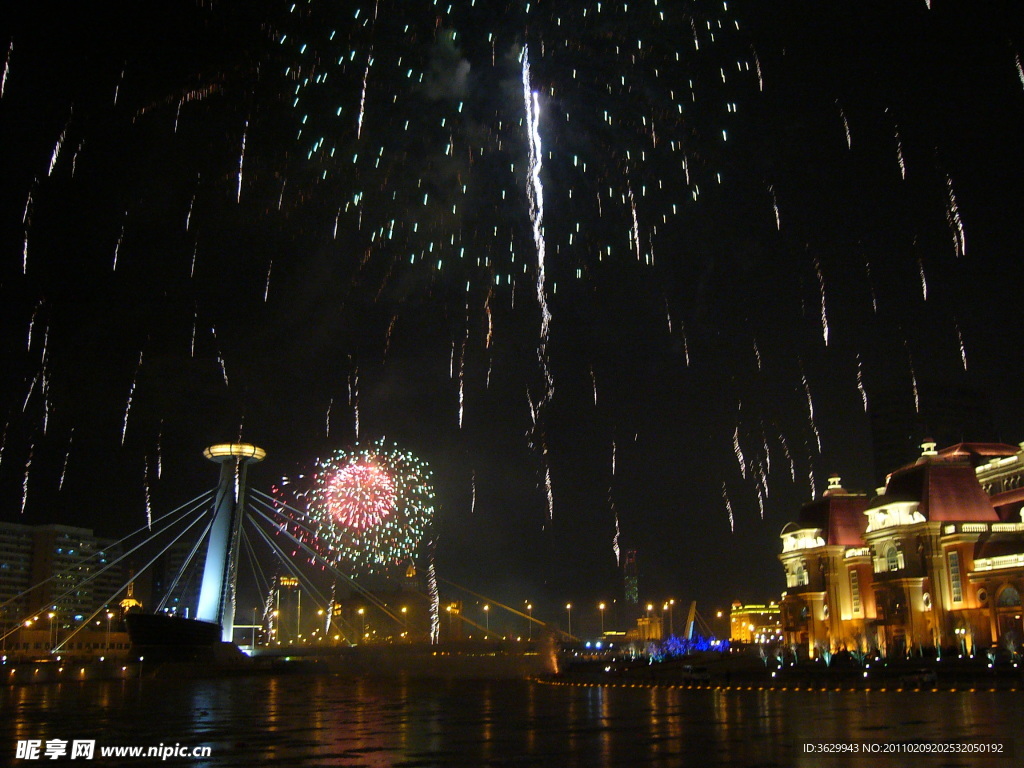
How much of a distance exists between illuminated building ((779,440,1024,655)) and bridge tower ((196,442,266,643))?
61201 mm

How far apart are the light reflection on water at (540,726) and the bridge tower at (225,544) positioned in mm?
60179

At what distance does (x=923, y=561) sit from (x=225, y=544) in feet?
236

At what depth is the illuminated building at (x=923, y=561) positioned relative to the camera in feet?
238

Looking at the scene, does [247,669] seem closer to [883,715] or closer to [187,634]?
[187,634]

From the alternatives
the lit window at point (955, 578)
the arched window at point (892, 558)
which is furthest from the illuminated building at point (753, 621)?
the lit window at point (955, 578)

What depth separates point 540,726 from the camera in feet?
102

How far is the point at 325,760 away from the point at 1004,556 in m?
64.2

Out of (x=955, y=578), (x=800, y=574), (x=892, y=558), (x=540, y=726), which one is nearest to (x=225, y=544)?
(x=800, y=574)

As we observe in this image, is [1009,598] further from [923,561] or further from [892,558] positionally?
[892,558]

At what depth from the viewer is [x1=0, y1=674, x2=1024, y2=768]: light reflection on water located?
22.5 meters

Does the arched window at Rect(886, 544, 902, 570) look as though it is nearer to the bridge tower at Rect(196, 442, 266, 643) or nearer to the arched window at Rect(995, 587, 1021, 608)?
the arched window at Rect(995, 587, 1021, 608)

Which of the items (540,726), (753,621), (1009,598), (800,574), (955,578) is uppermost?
(800,574)

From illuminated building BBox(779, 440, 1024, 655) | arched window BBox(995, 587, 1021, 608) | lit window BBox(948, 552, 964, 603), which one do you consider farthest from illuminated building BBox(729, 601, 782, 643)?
arched window BBox(995, 587, 1021, 608)

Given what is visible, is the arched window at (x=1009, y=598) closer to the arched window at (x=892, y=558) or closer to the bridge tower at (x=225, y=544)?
the arched window at (x=892, y=558)
